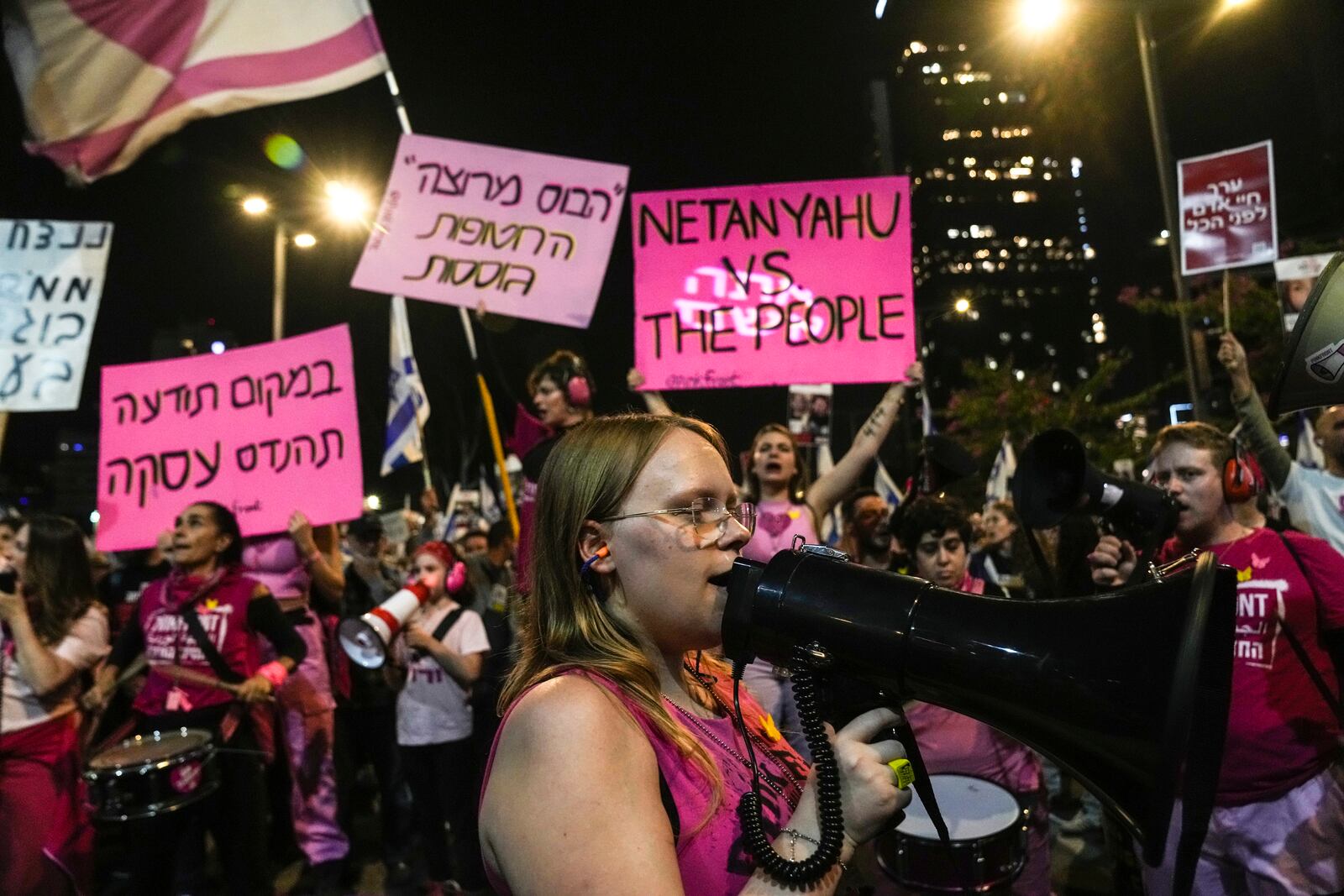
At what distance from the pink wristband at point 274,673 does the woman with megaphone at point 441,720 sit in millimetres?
651

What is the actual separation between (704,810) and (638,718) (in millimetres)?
171

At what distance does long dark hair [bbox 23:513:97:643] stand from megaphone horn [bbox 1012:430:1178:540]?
459 centimetres

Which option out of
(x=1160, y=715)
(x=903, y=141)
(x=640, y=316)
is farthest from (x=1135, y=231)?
(x=1160, y=715)

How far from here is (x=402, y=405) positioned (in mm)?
7469

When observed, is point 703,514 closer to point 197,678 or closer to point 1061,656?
point 1061,656

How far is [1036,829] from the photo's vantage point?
3.32 meters

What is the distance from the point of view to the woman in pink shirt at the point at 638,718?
1163mm

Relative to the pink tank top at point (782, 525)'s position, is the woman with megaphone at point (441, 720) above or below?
below

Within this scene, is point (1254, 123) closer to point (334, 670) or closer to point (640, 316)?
point (640, 316)

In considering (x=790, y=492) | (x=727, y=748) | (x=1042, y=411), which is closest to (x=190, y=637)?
(x=790, y=492)

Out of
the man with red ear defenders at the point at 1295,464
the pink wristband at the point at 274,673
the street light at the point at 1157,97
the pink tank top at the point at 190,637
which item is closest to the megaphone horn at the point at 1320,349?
the man with red ear defenders at the point at 1295,464

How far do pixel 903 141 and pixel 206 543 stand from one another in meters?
71.7

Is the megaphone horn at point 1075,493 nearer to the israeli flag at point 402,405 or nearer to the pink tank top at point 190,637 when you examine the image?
the pink tank top at point 190,637

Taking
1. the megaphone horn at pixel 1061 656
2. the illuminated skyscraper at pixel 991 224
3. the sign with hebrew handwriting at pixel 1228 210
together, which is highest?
the illuminated skyscraper at pixel 991 224
